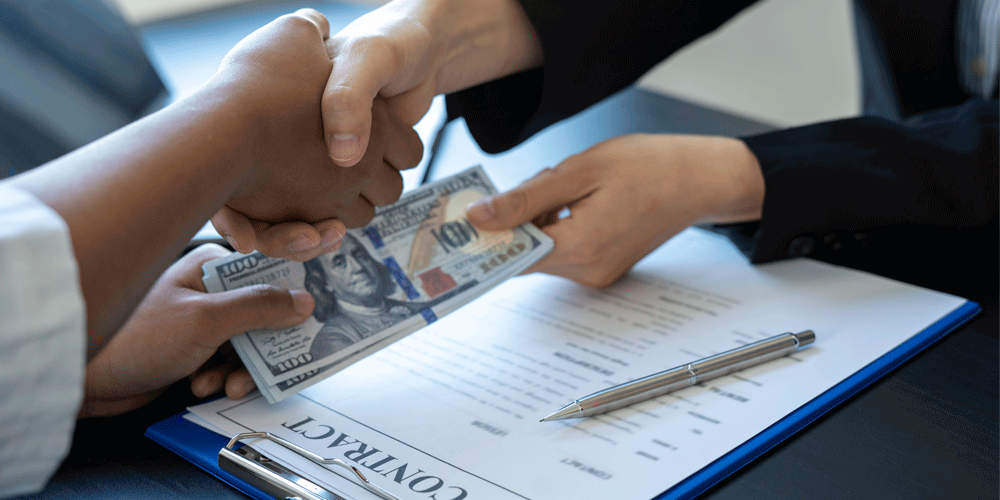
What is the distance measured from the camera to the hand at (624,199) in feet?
2.41

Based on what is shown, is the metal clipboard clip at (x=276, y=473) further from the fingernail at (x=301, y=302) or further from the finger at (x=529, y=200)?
the finger at (x=529, y=200)

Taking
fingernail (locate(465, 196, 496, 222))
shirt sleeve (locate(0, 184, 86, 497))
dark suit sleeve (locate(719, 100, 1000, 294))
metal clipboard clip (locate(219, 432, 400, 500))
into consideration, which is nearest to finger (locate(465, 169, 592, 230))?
fingernail (locate(465, 196, 496, 222))

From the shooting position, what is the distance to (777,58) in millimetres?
2018

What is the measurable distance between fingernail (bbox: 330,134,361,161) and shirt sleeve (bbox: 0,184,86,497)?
0.27m

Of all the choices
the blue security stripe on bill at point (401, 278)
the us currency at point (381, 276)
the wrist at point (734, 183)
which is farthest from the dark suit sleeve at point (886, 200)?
the blue security stripe on bill at point (401, 278)

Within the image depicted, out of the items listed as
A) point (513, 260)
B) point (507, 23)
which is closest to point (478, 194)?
point (513, 260)

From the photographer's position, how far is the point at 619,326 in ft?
2.19

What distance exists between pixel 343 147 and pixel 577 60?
15.1 inches

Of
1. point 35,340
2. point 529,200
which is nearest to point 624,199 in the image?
point 529,200

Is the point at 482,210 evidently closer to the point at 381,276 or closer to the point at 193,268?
the point at 381,276

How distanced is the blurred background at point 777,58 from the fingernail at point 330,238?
1463 millimetres

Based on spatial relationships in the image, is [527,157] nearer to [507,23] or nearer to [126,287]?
[507,23]

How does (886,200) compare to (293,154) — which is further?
(886,200)

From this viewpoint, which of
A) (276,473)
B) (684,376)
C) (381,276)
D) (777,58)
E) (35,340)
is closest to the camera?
(35,340)
